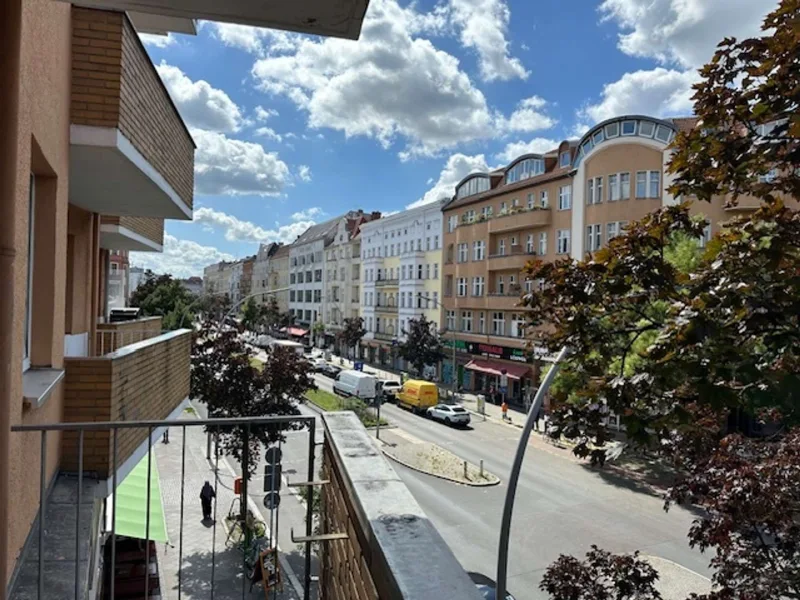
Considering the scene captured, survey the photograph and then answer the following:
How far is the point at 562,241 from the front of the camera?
32469mm

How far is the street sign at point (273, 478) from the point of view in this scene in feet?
12.7

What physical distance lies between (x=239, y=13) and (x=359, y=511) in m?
2.15

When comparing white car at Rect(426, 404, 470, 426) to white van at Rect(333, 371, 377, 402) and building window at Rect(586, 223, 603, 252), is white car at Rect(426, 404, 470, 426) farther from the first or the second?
building window at Rect(586, 223, 603, 252)

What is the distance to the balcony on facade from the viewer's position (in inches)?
192

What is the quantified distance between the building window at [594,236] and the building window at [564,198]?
2.17 metres

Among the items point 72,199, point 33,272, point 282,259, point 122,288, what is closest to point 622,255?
point 33,272

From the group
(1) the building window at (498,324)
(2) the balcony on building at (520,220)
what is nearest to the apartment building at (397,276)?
(1) the building window at (498,324)

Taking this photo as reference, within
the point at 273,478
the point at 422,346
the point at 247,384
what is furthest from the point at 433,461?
the point at 273,478

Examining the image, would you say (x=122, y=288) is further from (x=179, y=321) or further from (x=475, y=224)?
(x=475, y=224)

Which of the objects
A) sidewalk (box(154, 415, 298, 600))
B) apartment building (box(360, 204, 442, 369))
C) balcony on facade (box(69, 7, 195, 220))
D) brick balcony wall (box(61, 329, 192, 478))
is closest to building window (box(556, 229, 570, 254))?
apartment building (box(360, 204, 442, 369))

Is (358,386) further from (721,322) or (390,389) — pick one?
(721,322)

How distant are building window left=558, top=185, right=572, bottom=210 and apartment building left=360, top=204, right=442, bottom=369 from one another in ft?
42.1

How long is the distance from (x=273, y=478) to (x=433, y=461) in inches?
780

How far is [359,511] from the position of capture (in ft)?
7.88
